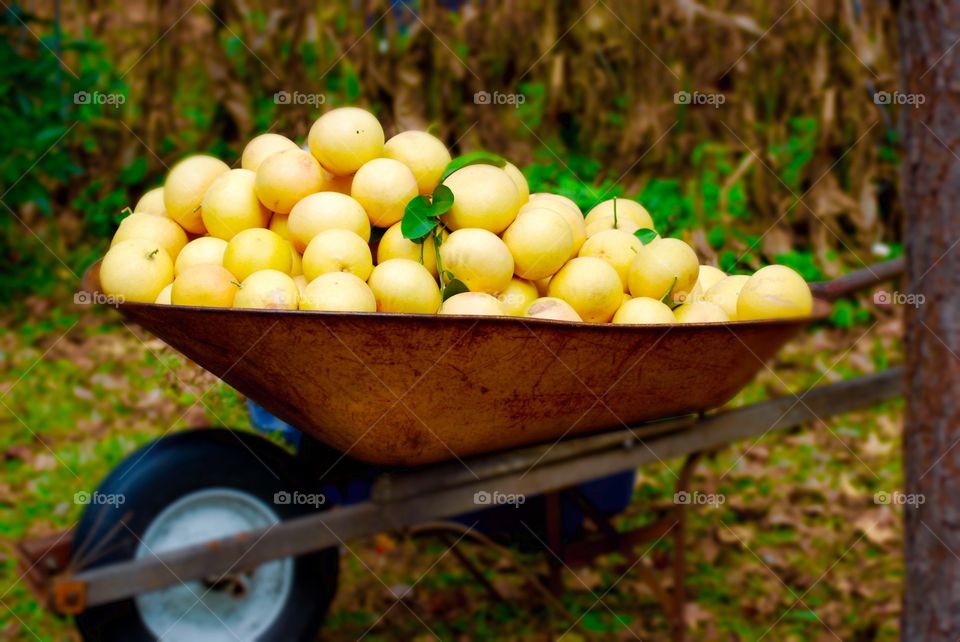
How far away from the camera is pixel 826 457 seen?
3805 mm

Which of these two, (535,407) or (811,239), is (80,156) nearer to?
(811,239)

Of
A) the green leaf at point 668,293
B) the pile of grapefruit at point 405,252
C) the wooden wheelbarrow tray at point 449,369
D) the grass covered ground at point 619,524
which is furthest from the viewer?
the grass covered ground at point 619,524

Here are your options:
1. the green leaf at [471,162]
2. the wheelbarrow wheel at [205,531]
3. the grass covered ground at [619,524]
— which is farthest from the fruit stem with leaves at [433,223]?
the grass covered ground at [619,524]

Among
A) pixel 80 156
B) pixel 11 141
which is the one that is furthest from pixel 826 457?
pixel 80 156

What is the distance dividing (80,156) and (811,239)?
4.11 metres

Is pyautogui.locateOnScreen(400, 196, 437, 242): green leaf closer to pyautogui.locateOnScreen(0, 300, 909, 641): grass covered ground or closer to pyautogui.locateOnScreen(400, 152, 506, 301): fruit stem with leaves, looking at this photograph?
pyautogui.locateOnScreen(400, 152, 506, 301): fruit stem with leaves

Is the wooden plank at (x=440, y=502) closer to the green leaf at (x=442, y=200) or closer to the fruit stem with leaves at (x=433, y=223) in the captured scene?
the fruit stem with leaves at (x=433, y=223)

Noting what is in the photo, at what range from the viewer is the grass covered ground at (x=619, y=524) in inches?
110

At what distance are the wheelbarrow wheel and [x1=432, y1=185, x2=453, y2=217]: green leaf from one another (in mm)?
671

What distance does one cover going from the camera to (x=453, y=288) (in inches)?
67.8

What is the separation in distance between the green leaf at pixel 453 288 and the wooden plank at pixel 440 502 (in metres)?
0.39

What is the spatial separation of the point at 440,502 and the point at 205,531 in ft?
1.69

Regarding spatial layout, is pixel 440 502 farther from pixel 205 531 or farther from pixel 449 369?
pixel 205 531

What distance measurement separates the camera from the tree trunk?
1.72m
